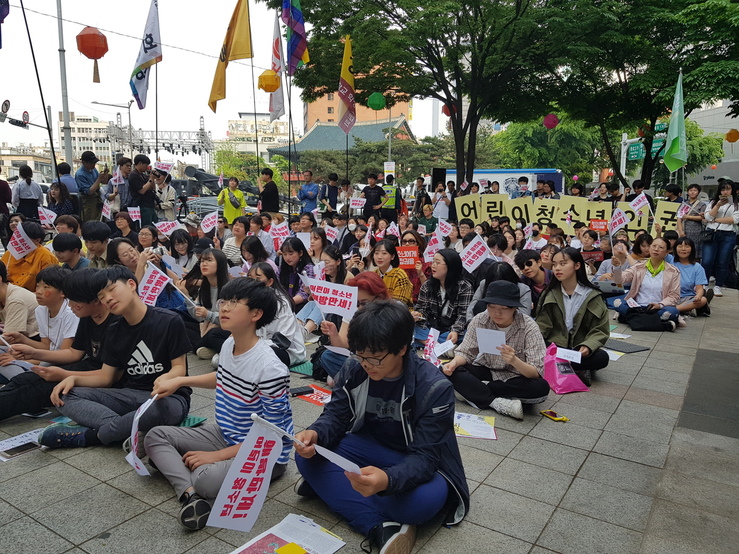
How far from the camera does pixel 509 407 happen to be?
176 inches

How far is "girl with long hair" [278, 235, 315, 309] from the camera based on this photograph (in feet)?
22.0

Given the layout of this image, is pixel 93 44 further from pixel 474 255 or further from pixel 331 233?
pixel 474 255

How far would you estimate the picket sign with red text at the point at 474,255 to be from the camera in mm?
6418

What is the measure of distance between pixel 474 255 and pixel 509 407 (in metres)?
2.37

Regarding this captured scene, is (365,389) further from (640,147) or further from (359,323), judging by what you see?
(640,147)

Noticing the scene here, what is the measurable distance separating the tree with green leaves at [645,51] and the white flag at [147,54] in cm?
898

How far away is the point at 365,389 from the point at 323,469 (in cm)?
51

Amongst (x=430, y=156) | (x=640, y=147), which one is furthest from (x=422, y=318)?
(x=430, y=156)

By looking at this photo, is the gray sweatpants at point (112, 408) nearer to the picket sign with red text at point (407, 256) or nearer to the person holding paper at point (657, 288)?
the picket sign with red text at point (407, 256)

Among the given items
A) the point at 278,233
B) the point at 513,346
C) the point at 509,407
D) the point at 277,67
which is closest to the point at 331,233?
the point at 278,233

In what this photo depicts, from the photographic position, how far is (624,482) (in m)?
3.49

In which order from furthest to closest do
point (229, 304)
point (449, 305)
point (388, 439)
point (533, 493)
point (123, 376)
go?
1. point (449, 305)
2. point (123, 376)
3. point (533, 493)
4. point (229, 304)
5. point (388, 439)

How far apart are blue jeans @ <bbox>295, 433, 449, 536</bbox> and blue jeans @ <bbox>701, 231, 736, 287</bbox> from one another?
32.0 feet

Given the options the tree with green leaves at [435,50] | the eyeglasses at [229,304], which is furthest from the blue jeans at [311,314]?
the tree with green leaves at [435,50]
